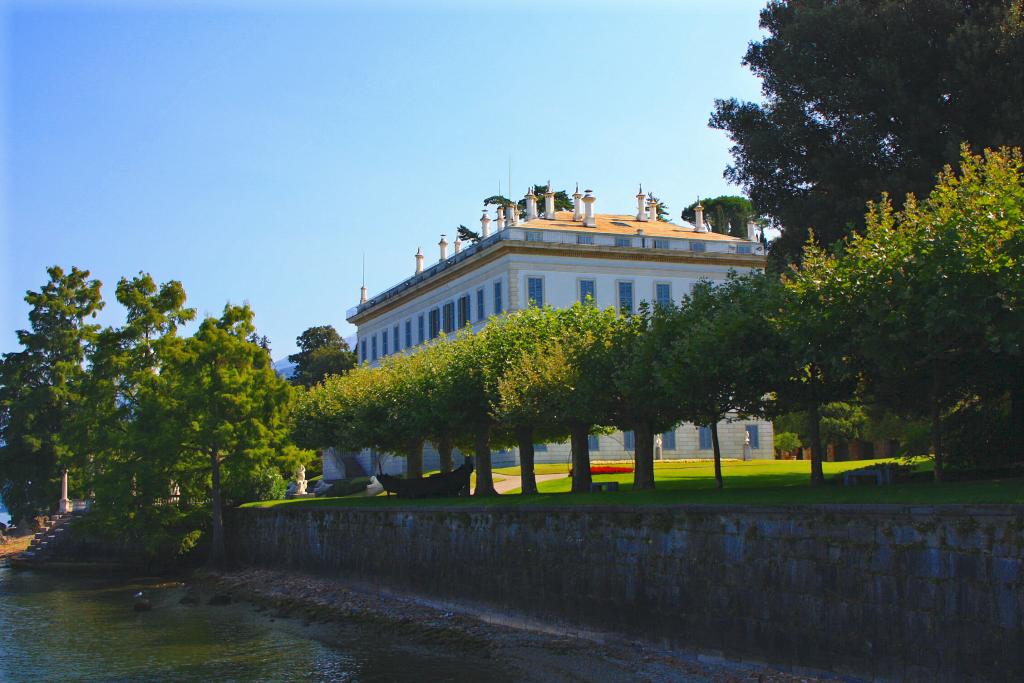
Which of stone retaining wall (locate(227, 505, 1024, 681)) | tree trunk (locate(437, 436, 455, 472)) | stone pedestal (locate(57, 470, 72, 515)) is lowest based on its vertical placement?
stone retaining wall (locate(227, 505, 1024, 681))

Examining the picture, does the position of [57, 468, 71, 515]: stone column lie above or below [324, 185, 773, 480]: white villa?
below

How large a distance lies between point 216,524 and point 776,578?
31878mm

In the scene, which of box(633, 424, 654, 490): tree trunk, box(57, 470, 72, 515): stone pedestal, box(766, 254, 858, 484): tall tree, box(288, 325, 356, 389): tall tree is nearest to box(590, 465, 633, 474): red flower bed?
box(633, 424, 654, 490): tree trunk

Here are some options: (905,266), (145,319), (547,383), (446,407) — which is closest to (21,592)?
(145,319)

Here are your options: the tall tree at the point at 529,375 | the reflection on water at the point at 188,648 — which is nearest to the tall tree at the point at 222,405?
the reflection on water at the point at 188,648

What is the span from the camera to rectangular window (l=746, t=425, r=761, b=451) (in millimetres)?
68175

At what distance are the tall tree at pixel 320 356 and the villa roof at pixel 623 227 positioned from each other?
29.2 m

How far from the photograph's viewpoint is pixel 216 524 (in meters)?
45.7

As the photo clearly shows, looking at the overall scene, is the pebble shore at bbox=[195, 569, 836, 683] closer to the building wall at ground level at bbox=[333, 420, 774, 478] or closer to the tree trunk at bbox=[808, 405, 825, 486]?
the tree trunk at bbox=[808, 405, 825, 486]

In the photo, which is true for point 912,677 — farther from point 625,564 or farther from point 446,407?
point 446,407

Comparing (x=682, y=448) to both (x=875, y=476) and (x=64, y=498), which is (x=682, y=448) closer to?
(x=64, y=498)

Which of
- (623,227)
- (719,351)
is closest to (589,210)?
A: (623,227)

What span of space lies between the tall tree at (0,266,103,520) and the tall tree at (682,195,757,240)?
56.4 meters

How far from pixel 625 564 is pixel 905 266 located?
846 centimetres
